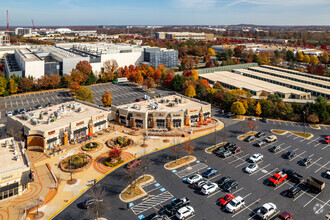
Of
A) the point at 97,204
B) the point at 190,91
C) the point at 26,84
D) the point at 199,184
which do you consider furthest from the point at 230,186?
the point at 26,84

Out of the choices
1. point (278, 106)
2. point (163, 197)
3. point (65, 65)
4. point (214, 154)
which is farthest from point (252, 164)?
point (65, 65)

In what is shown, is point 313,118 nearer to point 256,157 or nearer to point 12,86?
point 256,157

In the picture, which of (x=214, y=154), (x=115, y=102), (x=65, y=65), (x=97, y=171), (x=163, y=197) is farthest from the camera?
(x=65, y=65)

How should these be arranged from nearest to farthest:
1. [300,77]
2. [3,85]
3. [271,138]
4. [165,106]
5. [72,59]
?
[271,138]
[165,106]
[3,85]
[72,59]
[300,77]

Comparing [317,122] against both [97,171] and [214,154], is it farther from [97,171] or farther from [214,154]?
[97,171]

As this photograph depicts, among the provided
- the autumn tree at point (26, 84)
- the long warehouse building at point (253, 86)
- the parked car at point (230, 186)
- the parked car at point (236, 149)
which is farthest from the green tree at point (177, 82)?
the parked car at point (230, 186)

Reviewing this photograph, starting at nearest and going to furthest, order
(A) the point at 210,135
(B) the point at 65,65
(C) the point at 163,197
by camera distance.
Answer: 1. (C) the point at 163,197
2. (A) the point at 210,135
3. (B) the point at 65,65
